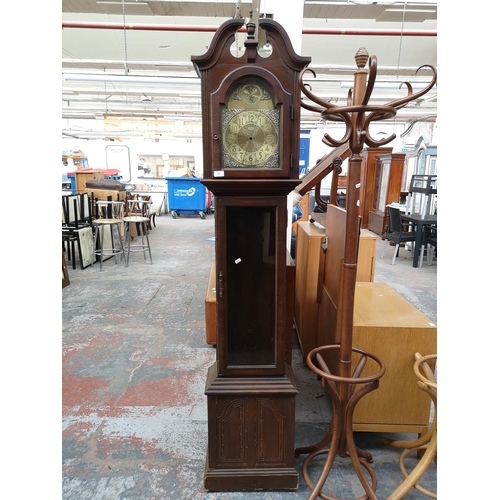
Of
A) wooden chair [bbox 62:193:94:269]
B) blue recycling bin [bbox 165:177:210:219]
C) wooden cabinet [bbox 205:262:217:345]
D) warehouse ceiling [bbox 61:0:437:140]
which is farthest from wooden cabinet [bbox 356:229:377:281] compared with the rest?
blue recycling bin [bbox 165:177:210:219]

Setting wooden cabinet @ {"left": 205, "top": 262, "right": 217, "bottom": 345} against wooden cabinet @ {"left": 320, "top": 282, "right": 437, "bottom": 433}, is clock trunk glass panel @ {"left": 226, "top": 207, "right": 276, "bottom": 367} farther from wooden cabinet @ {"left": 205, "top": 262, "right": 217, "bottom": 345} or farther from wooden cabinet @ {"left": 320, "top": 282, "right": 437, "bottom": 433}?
wooden cabinet @ {"left": 205, "top": 262, "right": 217, "bottom": 345}

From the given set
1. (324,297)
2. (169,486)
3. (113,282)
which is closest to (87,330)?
(113,282)

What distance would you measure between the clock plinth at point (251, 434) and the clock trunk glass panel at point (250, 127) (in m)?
0.97

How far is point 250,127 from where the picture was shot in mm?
1414

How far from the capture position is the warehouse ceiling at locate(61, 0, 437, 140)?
14.8 ft

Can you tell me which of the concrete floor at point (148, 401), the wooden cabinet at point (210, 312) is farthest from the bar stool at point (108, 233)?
the wooden cabinet at point (210, 312)

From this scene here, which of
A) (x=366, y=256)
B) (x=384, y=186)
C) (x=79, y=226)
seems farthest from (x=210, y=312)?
(x=384, y=186)

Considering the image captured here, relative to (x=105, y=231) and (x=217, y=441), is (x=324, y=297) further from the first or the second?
(x=105, y=231)

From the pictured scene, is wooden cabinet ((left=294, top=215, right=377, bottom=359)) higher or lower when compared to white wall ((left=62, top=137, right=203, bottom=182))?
lower

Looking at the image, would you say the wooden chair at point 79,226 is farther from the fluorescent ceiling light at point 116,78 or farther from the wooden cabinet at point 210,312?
the wooden cabinet at point 210,312

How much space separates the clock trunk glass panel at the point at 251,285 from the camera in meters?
1.54

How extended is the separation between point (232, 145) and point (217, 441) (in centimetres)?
134

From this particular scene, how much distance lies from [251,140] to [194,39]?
516cm

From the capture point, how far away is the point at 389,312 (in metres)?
1.95
